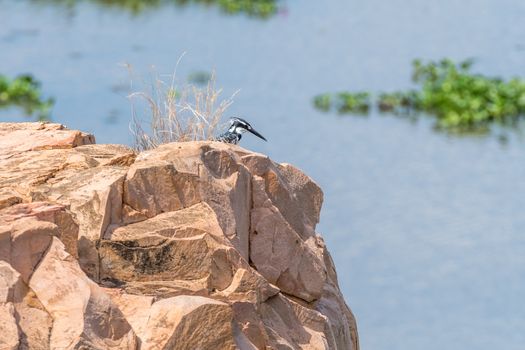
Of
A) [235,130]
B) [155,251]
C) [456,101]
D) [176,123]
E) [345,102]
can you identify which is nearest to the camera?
[155,251]

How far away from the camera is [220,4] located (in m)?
40.7

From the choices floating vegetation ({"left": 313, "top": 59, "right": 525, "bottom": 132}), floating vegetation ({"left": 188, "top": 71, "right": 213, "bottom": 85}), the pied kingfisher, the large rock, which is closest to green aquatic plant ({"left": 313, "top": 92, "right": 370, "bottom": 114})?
floating vegetation ({"left": 313, "top": 59, "right": 525, "bottom": 132})

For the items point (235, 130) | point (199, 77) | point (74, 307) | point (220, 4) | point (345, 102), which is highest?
point (235, 130)

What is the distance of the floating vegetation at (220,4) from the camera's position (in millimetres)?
39719

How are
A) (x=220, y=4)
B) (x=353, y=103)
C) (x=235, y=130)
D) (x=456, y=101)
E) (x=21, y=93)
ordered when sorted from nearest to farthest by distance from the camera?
(x=235, y=130)
(x=21, y=93)
(x=456, y=101)
(x=353, y=103)
(x=220, y=4)

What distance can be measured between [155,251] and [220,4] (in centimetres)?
3319

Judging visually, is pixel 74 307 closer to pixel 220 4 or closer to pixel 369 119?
pixel 369 119

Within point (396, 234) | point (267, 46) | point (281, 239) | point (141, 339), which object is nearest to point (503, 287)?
point (396, 234)

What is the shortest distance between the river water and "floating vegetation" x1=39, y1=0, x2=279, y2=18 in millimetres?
428

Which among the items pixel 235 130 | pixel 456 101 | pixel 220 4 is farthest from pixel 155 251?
pixel 220 4

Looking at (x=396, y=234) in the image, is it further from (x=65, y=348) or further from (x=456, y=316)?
(x=65, y=348)

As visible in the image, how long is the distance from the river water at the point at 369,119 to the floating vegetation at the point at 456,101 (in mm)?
453

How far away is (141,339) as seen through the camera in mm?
7344

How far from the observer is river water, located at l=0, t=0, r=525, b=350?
63.1ft
